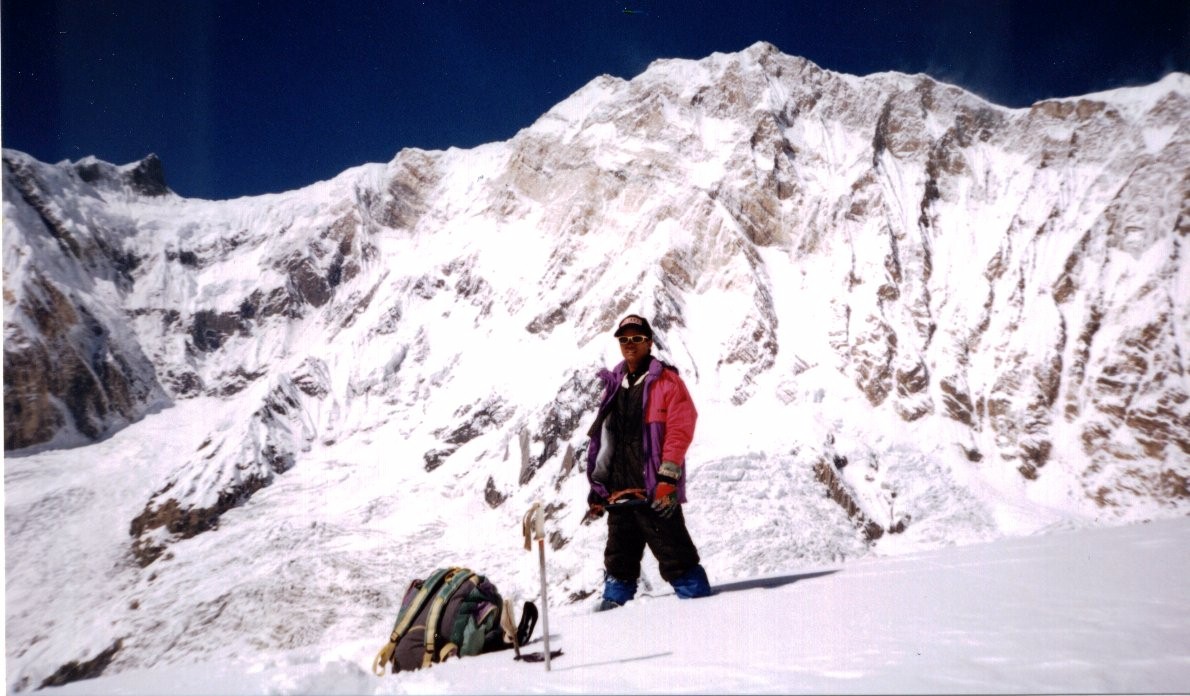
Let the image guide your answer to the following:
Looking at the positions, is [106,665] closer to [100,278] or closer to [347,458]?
[347,458]

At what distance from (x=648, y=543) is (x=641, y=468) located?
58 cm

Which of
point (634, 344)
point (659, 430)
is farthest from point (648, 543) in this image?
point (634, 344)

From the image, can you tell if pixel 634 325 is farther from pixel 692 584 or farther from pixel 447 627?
pixel 447 627

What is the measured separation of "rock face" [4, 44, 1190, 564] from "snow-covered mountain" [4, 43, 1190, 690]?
27 cm

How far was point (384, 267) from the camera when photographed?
6788cm

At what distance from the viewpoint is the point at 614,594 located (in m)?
5.12

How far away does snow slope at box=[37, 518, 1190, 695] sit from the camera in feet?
7.72

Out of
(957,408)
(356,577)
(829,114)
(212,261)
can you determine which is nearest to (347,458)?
(356,577)

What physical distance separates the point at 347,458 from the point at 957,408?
41850 mm

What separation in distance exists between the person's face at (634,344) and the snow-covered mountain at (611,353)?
25.3 meters

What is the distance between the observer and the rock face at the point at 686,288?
3959 cm

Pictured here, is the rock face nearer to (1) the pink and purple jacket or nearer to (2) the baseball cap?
(1) the pink and purple jacket

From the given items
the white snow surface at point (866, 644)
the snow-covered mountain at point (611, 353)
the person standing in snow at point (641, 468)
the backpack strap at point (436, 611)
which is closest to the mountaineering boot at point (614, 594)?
the person standing in snow at point (641, 468)

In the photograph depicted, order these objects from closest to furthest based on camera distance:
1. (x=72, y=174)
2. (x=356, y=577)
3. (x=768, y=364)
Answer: (x=356, y=577) < (x=768, y=364) < (x=72, y=174)
